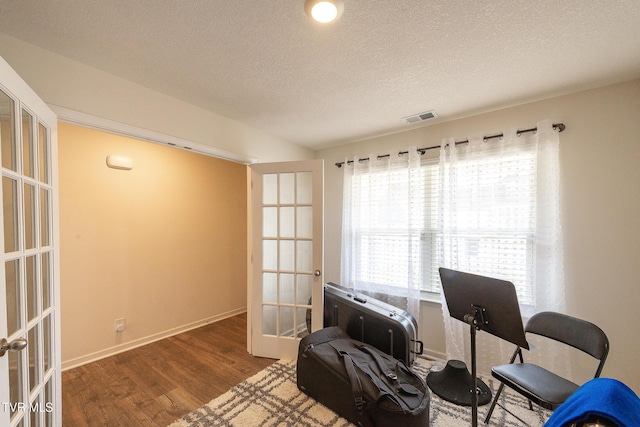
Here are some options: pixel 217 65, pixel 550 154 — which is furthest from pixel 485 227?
pixel 217 65

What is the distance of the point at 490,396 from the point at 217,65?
2.92 m

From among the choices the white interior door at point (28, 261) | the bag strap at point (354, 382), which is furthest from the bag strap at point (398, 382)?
the white interior door at point (28, 261)

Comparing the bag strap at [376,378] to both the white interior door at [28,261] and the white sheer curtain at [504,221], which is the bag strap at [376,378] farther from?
the white interior door at [28,261]

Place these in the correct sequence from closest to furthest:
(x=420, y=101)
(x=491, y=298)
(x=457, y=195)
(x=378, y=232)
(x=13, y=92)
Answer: (x=13, y=92), (x=491, y=298), (x=420, y=101), (x=457, y=195), (x=378, y=232)

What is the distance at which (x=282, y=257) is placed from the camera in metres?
2.47

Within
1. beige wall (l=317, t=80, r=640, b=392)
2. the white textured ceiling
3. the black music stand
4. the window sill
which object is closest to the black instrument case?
the window sill

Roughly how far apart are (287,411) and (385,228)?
1.80 metres

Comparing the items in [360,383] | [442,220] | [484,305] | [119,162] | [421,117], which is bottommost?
[360,383]

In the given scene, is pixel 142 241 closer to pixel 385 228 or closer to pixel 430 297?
pixel 385 228

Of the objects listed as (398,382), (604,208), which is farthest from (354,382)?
(604,208)

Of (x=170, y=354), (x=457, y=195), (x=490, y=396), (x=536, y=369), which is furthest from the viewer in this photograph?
(x=170, y=354)

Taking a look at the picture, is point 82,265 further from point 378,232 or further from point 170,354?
point 378,232

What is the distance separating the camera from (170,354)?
256 centimetres

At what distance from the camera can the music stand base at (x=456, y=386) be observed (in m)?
1.84
